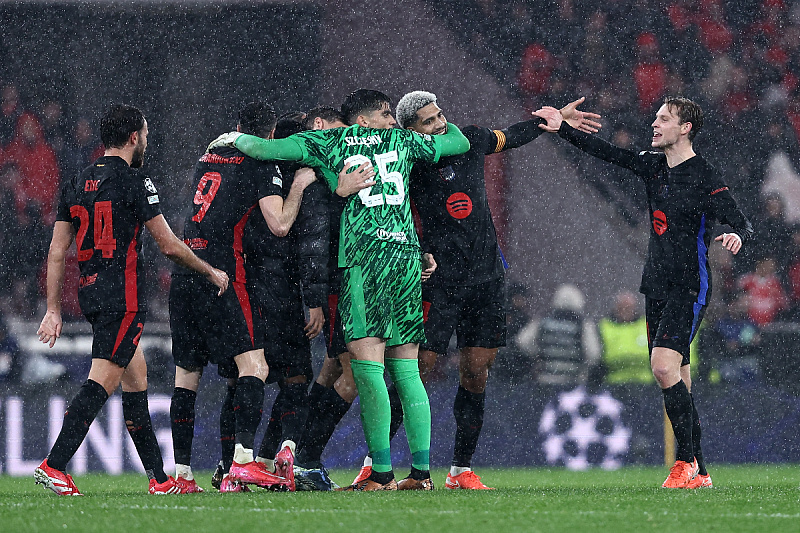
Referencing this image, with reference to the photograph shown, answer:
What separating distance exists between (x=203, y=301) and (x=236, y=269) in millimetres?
203

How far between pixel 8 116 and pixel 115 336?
22.8 ft

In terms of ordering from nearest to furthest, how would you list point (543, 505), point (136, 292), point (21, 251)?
point (543, 505)
point (136, 292)
point (21, 251)

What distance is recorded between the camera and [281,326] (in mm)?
5465

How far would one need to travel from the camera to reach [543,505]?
434 cm

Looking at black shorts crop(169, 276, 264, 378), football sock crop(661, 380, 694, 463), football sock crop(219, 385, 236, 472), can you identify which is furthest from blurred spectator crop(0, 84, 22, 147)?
football sock crop(661, 380, 694, 463)

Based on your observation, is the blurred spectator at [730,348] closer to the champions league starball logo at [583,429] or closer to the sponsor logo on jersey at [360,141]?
the champions league starball logo at [583,429]

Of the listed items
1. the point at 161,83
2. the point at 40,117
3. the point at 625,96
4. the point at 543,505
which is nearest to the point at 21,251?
the point at 40,117

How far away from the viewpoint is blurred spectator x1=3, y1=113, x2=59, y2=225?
1099cm

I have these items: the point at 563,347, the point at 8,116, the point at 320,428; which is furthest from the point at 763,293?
the point at 8,116

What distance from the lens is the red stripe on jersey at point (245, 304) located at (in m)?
5.19

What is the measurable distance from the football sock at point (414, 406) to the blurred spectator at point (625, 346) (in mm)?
4053

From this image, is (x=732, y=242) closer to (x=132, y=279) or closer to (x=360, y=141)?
(x=360, y=141)

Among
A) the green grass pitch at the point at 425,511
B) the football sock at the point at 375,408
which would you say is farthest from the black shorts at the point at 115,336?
the football sock at the point at 375,408

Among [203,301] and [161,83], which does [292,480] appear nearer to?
[203,301]
